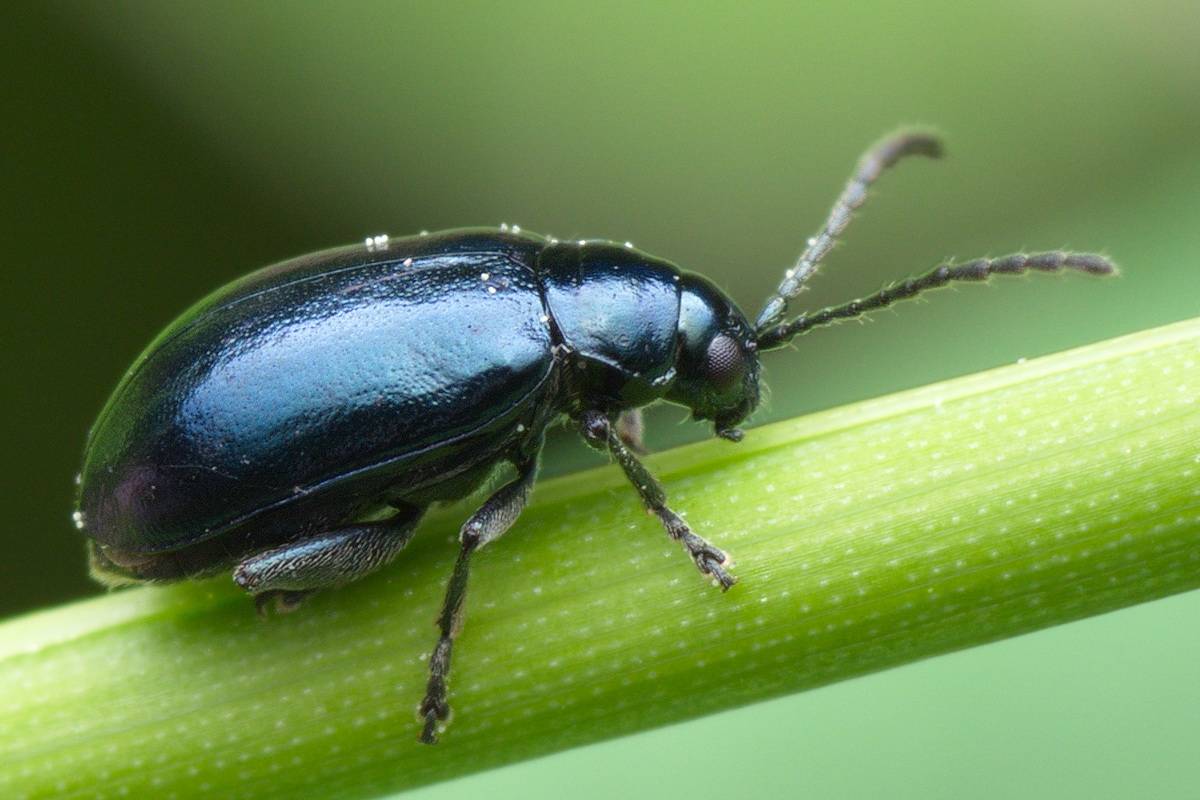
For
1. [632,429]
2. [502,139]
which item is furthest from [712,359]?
[502,139]

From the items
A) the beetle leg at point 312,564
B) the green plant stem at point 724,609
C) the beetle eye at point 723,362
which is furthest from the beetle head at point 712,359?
the beetle leg at point 312,564

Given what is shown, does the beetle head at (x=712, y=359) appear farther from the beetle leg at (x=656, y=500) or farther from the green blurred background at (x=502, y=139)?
the green blurred background at (x=502, y=139)

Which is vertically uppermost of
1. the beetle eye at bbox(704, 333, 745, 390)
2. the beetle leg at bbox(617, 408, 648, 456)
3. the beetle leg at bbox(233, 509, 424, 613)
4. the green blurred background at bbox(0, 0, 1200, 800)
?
the green blurred background at bbox(0, 0, 1200, 800)

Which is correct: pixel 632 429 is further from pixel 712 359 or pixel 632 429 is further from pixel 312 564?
pixel 312 564

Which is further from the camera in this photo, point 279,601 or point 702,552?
point 279,601

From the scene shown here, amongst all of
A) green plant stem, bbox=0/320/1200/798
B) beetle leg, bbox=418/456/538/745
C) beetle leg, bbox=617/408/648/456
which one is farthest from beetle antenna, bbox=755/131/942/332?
beetle leg, bbox=418/456/538/745

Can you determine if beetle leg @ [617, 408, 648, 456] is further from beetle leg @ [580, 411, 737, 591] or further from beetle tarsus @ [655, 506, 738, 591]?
beetle tarsus @ [655, 506, 738, 591]

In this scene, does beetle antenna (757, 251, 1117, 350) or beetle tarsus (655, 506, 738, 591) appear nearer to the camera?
beetle tarsus (655, 506, 738, 591)
